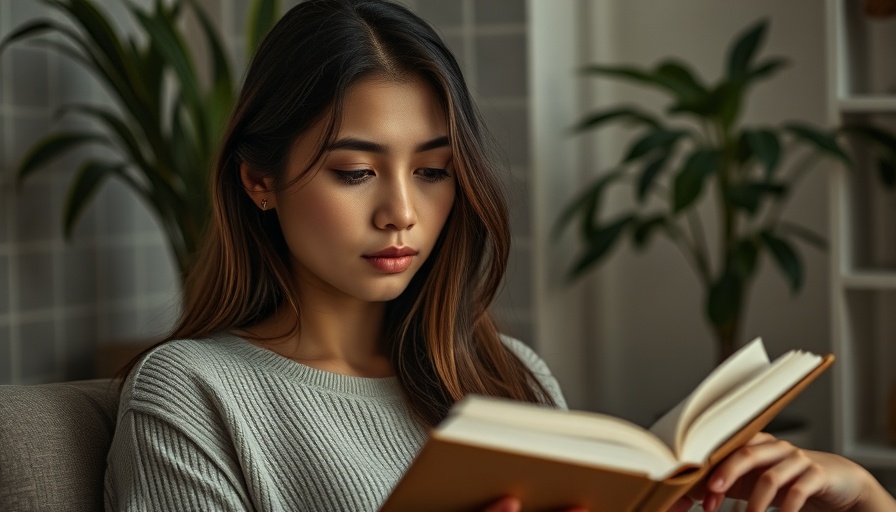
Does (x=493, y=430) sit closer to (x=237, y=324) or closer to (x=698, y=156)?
(x=237, y=324)

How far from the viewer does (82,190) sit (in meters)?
2.48

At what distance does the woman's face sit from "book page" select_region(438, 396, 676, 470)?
0.44 m

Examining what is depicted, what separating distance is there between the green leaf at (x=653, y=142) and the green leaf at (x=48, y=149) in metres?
1.19

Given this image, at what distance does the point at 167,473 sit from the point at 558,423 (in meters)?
0.50

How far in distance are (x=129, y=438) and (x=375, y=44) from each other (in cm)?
52

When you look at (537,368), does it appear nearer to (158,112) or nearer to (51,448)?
(51,448)

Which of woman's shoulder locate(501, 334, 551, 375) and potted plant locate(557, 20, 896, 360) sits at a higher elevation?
potted plant locate(557, 20, 896, 360)

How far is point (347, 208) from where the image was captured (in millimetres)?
1268

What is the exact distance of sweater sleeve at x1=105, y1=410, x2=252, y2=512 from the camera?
1176 millimetres

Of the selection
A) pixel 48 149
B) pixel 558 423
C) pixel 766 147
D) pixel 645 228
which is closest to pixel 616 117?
pixel 645 228

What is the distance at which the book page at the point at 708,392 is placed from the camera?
95cm

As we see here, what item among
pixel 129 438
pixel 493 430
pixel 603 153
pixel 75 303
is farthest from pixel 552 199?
pixel 493 430

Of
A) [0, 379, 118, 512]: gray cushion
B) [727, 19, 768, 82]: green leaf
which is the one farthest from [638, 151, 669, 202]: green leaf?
[0, 379, 118, 512]: gray cushion

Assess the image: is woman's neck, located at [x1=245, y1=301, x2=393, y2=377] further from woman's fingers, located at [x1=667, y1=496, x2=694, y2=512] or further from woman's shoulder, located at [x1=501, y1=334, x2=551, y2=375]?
woman's fingers, located at [x1=667, y1=496, x2=694, y2=512]
